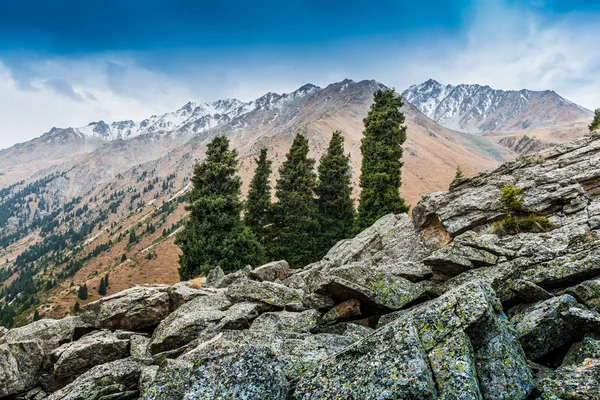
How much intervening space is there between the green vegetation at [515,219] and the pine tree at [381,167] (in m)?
19.8

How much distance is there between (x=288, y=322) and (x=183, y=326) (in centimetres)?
386

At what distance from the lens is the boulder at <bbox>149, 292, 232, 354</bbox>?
1120 cm

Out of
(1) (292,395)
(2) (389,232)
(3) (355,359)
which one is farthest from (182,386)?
(2) (389,232)

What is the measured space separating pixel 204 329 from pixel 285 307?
3.16 m

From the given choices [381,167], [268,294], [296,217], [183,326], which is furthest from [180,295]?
[381,167]

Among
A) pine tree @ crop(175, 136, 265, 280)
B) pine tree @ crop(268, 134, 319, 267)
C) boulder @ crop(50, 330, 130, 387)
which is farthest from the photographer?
pine tree @ crop(268, 134, 319, 267)

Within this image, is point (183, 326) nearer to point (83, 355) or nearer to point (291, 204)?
point (83, 355)

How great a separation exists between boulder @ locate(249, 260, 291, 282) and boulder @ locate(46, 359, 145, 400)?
11.8m

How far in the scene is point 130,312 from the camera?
14.2 metres

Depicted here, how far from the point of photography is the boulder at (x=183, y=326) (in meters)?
11.2

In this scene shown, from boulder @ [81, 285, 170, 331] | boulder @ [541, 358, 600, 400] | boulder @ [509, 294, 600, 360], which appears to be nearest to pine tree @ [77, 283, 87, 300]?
boulder @ [81, 285, 170, 331]

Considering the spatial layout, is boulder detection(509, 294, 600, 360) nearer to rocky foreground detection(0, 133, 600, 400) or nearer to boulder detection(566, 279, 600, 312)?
rocky foreground detection(0, 133, 600, 400)

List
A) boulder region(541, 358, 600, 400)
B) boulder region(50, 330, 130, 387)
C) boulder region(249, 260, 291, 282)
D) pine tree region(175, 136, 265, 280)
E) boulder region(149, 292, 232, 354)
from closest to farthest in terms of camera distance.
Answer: boulder region(541, 358, 600, 400) < boulder region(50, 330, 130, 387) < boulder region(149, 292, 232, 354) < boulder region(249, 260, 291, 282) < pine tree region(175, 136, 265, 280)

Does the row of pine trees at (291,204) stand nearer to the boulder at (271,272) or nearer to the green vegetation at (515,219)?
the boulder at (271,272)
